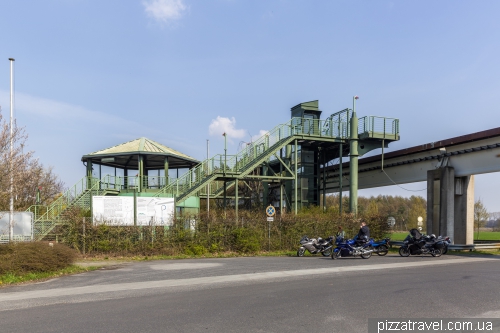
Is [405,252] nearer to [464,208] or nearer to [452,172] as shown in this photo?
[452,172]

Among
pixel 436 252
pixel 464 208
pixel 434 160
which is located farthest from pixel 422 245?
pixel 434 160

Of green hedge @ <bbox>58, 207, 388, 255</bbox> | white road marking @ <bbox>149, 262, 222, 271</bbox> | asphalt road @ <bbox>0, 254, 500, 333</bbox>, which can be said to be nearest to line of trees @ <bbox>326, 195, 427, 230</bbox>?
green hedge @ <bbox>58, 207, 388, 255</bbox>

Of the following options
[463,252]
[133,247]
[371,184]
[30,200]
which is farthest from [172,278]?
[30,200]

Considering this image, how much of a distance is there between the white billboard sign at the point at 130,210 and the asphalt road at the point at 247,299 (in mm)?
5819

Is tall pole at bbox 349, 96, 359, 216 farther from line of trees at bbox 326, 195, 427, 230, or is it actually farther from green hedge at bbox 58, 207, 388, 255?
line of trees at bbox 326, 195, 427, 230

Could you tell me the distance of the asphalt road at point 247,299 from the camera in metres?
7.92

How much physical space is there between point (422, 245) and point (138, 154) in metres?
19.5

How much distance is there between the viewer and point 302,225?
24500mm

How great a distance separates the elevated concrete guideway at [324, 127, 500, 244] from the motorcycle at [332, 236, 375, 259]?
7.82 m

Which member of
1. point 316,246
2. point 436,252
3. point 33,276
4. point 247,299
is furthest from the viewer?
point 316,246

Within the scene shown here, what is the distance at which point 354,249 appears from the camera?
20.3 metres

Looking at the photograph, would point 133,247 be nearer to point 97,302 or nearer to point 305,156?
point 97,302

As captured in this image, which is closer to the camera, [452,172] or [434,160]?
[452,172]

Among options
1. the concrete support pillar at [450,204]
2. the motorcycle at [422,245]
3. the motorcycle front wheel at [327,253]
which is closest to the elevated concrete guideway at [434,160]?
the concrete support pillar at [450,204]
